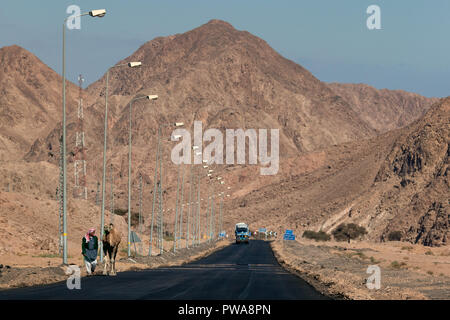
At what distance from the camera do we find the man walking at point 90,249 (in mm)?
29844

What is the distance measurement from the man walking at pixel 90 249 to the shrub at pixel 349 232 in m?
105

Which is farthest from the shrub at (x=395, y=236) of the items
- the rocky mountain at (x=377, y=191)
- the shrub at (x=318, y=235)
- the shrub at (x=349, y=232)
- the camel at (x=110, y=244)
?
the camel at (x=110, y=244)

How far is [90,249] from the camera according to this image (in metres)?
30.4

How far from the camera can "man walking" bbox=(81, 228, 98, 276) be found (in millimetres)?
29844

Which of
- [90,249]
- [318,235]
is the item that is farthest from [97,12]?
[318,235]

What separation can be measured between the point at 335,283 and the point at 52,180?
141327 mm

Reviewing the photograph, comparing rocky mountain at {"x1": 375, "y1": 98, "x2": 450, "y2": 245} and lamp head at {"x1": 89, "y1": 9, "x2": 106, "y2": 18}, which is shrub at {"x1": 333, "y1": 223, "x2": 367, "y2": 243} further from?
lamp head at {"x1": 89, "y1": 9, "x2": 106, "y2": 18}

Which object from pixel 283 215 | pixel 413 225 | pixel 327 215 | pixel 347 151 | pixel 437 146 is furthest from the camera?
pixel 347 151

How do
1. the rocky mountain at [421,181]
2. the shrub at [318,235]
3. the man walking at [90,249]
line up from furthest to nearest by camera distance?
the shrub at [318,235] → the rocky mountain at [421,181] → the man walking at [90,249]

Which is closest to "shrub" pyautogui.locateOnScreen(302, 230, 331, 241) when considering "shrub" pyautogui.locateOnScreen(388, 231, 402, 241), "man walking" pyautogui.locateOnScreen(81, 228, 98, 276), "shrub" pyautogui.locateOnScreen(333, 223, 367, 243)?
"shrub" pyautogui.locateOnScreen(333, 223, 367, 243)

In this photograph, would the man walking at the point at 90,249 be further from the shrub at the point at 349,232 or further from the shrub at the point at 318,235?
the shrub at the point at 318,235

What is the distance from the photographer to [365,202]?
477ft
